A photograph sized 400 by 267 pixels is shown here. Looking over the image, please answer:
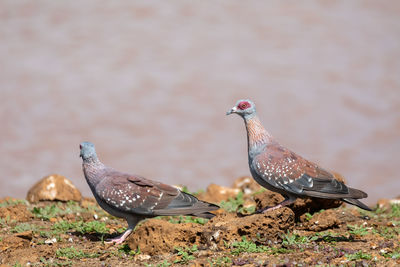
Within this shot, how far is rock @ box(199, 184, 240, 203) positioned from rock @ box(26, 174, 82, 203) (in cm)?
201

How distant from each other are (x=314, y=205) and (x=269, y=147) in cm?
104

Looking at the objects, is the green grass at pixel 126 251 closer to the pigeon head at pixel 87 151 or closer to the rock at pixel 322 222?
the pigeon head at pixel 87 151

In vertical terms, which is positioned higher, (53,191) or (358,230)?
(53,191)

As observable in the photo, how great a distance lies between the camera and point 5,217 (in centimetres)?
852

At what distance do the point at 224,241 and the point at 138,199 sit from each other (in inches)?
42.2

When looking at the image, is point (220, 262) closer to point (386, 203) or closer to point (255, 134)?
point (255, 134)

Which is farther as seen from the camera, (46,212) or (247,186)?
(247,186)

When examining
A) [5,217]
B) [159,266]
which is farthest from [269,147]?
[5,217]

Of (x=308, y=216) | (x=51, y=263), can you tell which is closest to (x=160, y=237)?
(x=51, y=263)

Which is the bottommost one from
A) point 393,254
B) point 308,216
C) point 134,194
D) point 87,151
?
point 393,254

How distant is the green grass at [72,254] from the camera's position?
6.92 m

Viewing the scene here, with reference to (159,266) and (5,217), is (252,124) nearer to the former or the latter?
(159,266)

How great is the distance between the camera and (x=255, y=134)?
7.92 m

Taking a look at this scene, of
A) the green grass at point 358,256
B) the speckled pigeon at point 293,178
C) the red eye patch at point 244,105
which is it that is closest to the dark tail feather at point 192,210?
the speckled pigeon at point 293,178
